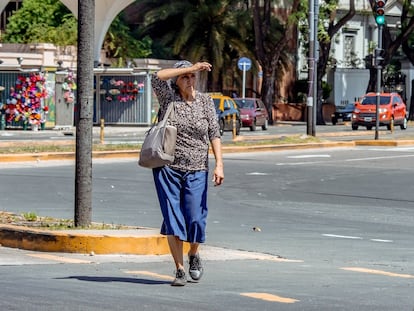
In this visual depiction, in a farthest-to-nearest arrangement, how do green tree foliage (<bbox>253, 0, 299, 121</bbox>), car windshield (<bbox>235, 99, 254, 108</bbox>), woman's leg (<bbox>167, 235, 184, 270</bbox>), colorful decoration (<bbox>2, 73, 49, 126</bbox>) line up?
green tree foliage (<bbox>253, 0, 299, 121</bbox>) < car windshield (<bbox>235, 99, 254, 108</bbox>) < colorful decoration (<bbox>2, 73, 49, 126</bbox>) < woman's leg (<bbox>167, 235, 184, 270</bbox>)

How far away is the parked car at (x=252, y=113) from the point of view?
171 ft

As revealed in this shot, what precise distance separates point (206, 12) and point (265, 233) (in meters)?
51.6

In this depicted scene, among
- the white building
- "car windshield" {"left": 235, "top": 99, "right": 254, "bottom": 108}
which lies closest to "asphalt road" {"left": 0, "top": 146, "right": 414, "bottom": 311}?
"car windshield" {"left": 235, "top": 99, "right": 254, "bottom": 108}

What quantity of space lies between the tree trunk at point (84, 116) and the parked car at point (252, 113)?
38.5m

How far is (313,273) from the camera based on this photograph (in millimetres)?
10938

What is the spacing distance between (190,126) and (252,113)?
139ft

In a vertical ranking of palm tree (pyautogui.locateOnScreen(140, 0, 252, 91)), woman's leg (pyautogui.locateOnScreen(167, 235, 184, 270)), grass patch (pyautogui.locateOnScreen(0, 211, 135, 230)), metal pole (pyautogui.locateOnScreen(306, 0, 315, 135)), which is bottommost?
grass patch (pyautogui.locateOnScreen(0, 211, 135, 230))

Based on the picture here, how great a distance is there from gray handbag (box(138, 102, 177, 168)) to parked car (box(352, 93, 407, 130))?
41869mm

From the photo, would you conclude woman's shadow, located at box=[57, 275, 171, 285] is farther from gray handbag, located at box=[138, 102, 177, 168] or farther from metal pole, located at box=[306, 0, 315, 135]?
metal pole, located at box=[306, 0, 315, 135]

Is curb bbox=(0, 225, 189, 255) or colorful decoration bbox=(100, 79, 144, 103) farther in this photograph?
colorful decoration bbox=(100, 79, 144, 103)

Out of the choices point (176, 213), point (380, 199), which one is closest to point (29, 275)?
point (176, 213)

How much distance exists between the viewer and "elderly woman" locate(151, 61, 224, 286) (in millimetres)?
10062

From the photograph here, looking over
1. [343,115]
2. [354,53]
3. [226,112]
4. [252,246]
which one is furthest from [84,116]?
[354,53]

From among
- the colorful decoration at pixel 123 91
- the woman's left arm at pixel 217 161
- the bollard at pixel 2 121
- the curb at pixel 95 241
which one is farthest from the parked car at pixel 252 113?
the woman's left arm at pixel 217 161
